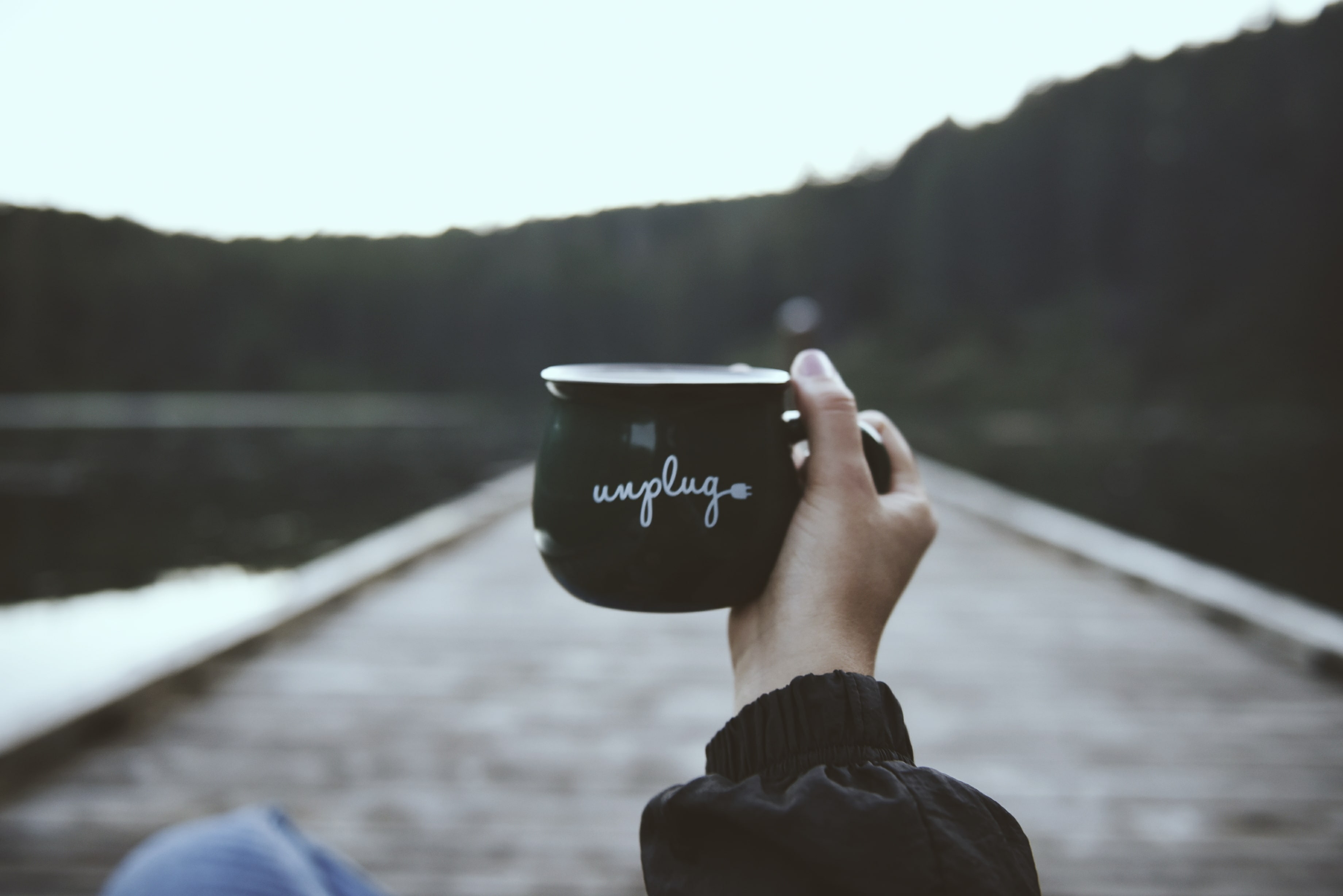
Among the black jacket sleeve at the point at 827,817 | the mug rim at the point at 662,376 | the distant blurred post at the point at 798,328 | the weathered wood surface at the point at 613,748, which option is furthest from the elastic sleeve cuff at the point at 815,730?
the distant blurred post at the point at 798,328

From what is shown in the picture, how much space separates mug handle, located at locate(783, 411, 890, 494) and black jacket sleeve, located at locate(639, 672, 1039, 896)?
21 cm

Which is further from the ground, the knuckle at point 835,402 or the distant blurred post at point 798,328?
the distant blurred post at point 798,328

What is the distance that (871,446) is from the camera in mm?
755

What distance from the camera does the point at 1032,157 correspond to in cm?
3525

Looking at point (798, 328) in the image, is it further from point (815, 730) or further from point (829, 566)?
point (815, 730)

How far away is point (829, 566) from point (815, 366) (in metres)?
0.19

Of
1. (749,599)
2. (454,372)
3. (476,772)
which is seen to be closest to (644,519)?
(749,599)

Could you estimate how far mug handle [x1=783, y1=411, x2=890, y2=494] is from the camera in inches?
28.1

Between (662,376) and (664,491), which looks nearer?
(664,491)

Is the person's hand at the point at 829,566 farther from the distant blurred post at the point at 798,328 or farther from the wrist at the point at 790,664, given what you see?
the distant blurred post at the point at 798,328

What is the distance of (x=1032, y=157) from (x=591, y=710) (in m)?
38.6

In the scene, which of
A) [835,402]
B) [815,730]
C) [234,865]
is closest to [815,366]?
[835,402]

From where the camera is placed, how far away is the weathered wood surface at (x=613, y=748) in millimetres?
1737

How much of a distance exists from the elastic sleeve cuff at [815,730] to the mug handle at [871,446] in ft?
Result: 0.66
